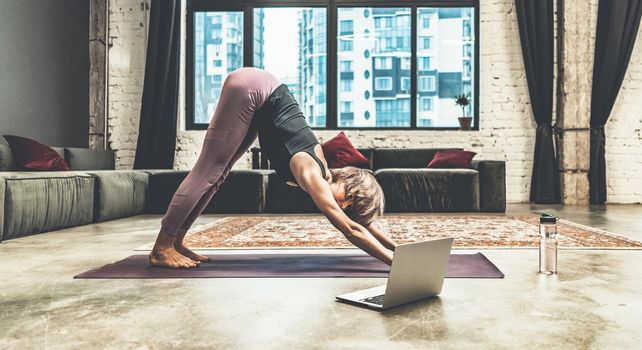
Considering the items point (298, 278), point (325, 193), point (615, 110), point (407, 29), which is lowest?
point (298, 278)

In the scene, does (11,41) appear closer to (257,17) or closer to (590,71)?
(257,17)

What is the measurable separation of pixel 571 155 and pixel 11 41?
5.82 meters

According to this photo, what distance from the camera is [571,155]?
6.02 metres

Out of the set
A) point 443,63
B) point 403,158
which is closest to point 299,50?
point 443,63

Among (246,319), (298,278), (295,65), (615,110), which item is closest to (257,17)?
(295,65)

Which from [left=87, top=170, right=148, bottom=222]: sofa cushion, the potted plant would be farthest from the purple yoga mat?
the potted plant

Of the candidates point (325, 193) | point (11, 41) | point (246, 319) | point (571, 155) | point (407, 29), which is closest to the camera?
point (246, 319)

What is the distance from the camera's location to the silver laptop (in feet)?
4.90

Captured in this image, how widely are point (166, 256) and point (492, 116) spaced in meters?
5.17

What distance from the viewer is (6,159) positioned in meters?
4.26

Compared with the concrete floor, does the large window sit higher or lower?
higher

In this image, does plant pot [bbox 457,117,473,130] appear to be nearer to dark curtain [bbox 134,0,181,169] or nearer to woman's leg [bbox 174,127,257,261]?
dark curtain [bbox 134,0,181,169]

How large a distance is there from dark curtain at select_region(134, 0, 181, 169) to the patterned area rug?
2.34 metres

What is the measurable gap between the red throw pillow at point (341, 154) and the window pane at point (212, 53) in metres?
1.95
